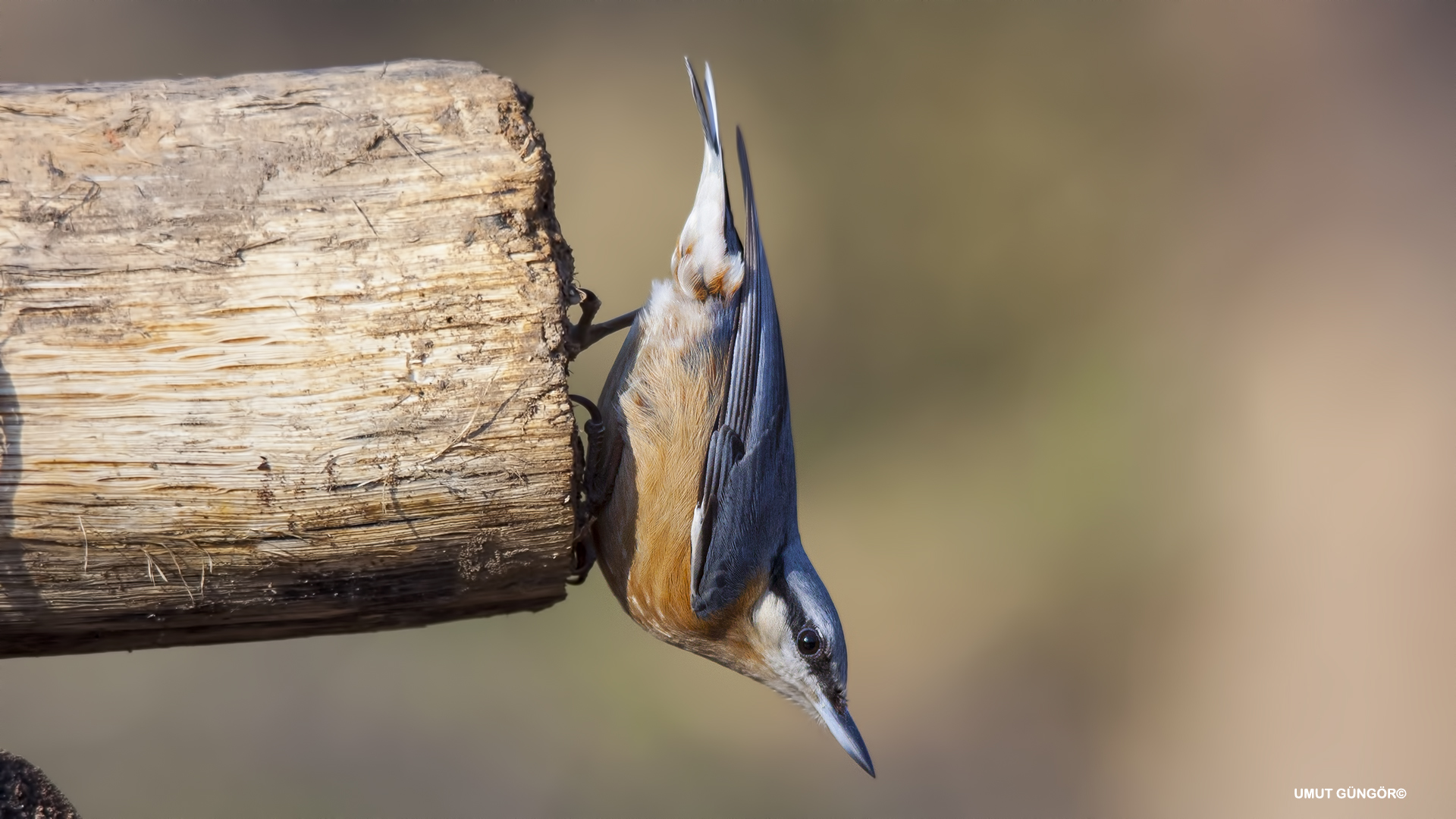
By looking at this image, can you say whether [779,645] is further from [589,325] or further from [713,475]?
[589,325]

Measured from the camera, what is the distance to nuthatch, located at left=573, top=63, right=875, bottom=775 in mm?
2412

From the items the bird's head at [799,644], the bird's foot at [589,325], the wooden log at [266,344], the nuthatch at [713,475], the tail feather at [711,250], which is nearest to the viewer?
the wooden log at [266,344]

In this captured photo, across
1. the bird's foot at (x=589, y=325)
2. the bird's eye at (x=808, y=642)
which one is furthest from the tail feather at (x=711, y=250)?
the bird's eye at (x=808, y=642)

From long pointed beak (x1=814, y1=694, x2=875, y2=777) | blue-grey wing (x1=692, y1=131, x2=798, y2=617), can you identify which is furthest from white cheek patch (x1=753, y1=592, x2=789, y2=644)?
long pointed beak (x1=814, y1=694, x2=875, y2=777)

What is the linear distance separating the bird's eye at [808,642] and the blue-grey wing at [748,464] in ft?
0.82

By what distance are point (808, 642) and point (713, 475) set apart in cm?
66

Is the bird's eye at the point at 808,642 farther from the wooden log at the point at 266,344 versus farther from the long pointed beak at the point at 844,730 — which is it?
the wooden log at the point at 266,344

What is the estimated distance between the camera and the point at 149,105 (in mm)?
1777

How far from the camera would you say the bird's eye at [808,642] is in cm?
269

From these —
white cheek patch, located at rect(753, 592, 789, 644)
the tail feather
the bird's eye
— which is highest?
the tail feather

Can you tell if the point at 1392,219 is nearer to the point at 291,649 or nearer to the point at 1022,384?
the point at 1022,384

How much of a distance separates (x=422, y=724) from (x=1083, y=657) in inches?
148

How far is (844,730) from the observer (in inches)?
109

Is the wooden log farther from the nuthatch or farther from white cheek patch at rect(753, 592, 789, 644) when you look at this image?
white cheek patch at rect(753, 592, 789, 644)
